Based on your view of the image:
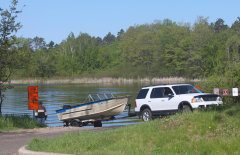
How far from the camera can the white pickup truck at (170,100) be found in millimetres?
23531

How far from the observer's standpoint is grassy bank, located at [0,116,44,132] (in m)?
21.8

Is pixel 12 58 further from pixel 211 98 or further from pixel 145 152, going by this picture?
pixel 145 152

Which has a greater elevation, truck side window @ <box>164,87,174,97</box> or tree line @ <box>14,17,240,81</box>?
tree line @ <box>14,17,240,81</box>

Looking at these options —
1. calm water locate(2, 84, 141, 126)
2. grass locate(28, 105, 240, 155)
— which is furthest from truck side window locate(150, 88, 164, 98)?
grass locate(28, 105, 240, 155)

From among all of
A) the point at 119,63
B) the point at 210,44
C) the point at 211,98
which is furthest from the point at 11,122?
the point at 119,63

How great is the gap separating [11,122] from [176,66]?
10602 centimetres

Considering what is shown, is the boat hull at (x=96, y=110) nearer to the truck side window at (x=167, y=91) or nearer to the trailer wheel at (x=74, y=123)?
the trailer wheel at (x=74, y=123)

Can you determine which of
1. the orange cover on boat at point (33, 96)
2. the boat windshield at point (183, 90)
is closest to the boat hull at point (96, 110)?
the orange cover on boat at point (33, 96)

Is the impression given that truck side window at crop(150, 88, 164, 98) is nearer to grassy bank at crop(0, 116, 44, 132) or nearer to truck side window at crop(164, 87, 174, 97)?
truck side window at crop(164, 87, 174, 97)

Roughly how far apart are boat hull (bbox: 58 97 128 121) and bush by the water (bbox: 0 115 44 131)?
4.47 metres

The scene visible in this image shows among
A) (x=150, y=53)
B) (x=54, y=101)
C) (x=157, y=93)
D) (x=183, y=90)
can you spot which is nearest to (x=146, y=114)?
(x=157, y=93)

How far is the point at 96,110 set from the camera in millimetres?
28234

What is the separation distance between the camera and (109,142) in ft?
42.5

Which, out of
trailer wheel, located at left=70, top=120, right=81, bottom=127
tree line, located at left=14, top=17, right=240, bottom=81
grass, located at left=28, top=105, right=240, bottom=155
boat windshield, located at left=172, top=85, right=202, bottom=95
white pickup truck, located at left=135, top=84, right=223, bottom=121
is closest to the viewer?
grass, located at left=28, top=105, right=240, bottom=155
